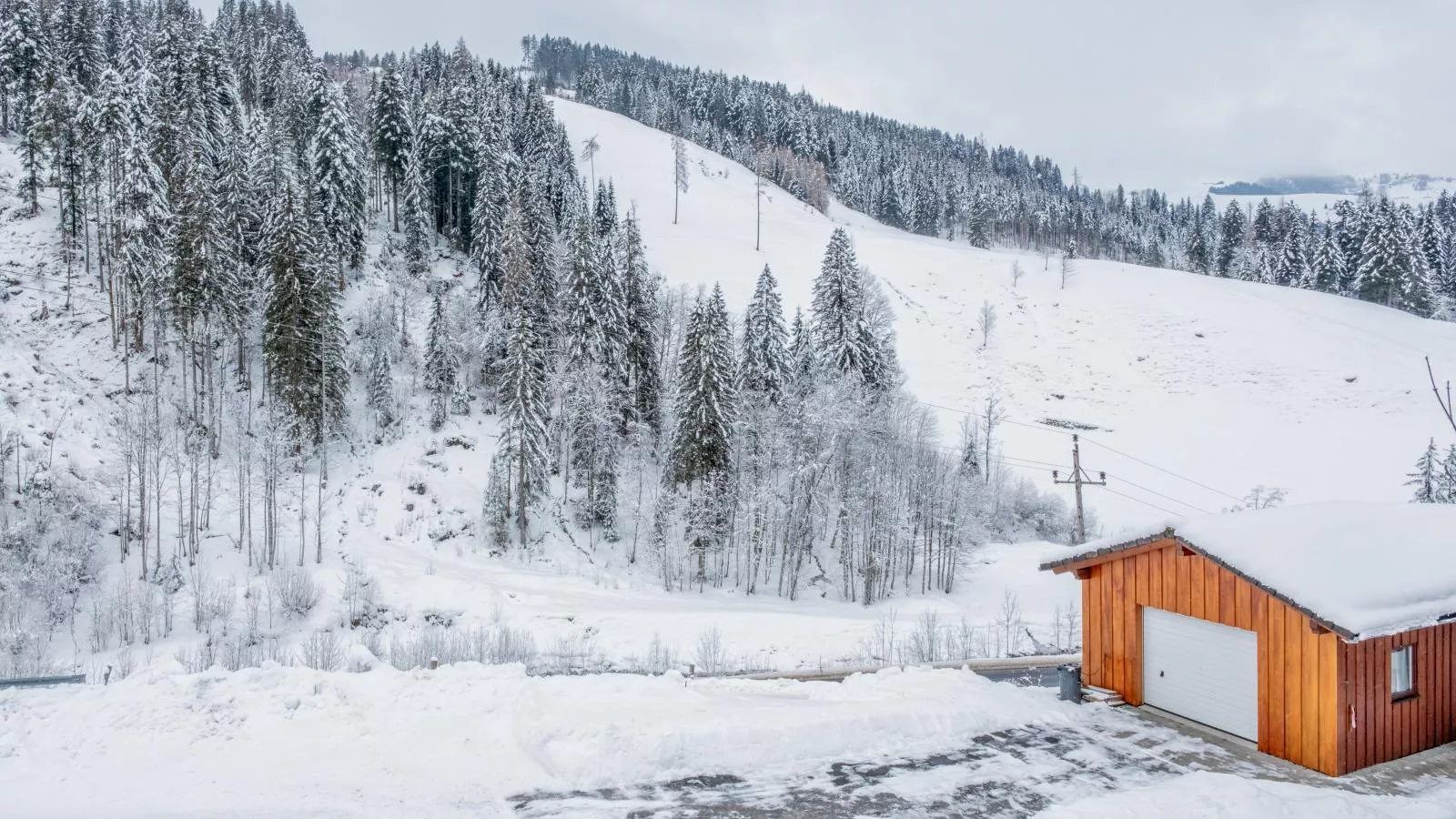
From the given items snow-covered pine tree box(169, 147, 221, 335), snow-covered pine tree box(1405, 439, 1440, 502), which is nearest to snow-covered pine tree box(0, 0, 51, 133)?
snow-covered pine tree box(169, 147, 221, 335)

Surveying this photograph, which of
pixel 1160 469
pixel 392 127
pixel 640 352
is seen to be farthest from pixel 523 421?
pixel 1160 469

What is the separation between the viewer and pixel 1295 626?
11320 millimetres

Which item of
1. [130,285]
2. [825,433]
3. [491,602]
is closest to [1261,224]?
[825,433]

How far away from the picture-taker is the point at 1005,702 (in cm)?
1303

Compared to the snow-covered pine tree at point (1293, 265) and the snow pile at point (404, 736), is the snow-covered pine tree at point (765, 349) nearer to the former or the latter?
the snow pile at point (404, 736)

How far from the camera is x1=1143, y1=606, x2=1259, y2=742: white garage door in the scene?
40.0 feet

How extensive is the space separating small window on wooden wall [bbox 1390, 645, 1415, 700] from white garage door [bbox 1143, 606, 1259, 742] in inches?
74.2

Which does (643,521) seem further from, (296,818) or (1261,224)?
(1261,224)

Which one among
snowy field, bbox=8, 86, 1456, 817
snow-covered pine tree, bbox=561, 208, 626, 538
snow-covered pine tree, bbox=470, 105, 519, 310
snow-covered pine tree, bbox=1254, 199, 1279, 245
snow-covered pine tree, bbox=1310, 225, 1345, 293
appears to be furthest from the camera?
snow-covered pine tree, bbox=1254, 199, 1279, 245

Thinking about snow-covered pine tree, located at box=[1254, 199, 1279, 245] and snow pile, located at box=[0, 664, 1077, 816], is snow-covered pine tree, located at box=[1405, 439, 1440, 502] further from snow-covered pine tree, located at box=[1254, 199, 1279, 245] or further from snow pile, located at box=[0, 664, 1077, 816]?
snow-covered pine tree, located at box=[1254, 199, 1279, 245]

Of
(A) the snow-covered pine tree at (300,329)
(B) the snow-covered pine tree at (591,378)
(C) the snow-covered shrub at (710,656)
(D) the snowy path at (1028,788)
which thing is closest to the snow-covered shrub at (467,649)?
(C) the snow-covered shrub at (710,656)

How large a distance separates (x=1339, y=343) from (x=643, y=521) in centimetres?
6249

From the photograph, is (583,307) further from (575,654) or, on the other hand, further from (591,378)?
(575,654)

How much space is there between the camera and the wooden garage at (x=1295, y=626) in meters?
10.9
